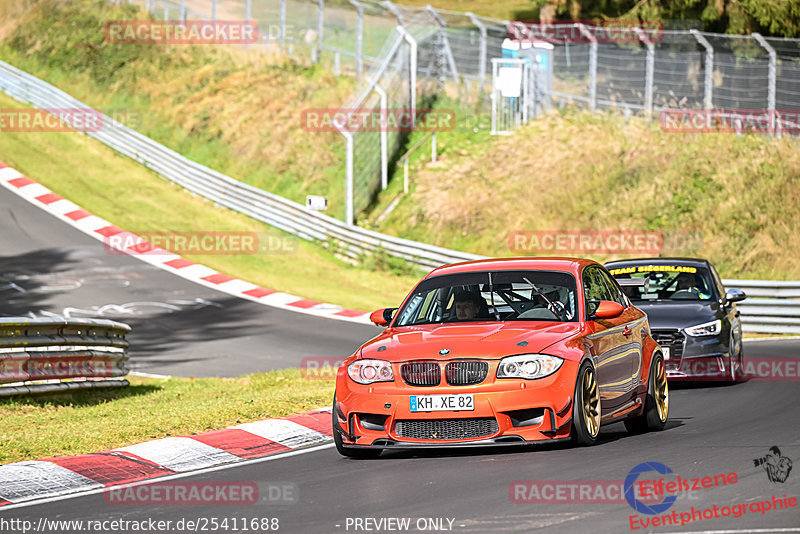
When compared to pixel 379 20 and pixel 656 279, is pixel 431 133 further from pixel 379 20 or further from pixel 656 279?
pixel 656 279

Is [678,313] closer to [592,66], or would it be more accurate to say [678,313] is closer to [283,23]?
[592,66]

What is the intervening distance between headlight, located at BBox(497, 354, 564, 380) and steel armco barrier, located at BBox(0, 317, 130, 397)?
6.21m

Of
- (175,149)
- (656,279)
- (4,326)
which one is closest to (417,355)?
(4,326)

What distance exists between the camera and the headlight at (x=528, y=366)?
351 inches

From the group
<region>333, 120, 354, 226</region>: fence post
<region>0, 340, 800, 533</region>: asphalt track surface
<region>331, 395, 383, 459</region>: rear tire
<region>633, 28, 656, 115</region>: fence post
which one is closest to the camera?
<region>0, 340, 800, 533</region>: asphalt track surface

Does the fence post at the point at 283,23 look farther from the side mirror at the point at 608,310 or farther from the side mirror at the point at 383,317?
the side mirror at the point at 608,310

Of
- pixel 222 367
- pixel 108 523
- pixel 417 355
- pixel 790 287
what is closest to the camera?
pixel 108 523

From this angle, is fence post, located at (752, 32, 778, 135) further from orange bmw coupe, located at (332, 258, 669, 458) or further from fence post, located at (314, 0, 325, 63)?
orange bmw coupe, located at (332, 258, 669, 458)

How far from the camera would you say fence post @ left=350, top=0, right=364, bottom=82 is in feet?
122

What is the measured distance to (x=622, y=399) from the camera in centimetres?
1011

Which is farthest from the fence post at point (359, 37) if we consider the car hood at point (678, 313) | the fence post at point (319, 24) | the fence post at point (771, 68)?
the car hood at point (678, 313)

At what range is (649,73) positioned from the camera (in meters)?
31.7

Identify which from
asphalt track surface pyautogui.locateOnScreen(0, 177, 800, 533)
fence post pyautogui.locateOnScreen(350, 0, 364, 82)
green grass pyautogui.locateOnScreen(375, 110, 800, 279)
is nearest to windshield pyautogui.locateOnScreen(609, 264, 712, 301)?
asphalt track surface pyautogui.locateOnScreen(0, 177, 800, 533)

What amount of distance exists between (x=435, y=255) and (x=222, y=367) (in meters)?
11.3
